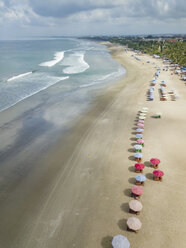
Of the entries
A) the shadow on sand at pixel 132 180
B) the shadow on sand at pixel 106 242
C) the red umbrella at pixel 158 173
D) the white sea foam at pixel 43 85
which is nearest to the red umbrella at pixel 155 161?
the red umbrella at pixel 158 173

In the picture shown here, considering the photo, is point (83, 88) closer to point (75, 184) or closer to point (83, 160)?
point (83, 160)

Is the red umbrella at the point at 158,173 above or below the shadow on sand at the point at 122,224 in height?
above

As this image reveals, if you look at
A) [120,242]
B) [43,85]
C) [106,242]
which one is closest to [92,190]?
[106,242]

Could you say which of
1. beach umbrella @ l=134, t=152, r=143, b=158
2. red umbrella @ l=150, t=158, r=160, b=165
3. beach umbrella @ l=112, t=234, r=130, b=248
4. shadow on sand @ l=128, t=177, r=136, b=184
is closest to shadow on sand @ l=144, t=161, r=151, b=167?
red umbrella @ l=150, t=158, r=160, b=165

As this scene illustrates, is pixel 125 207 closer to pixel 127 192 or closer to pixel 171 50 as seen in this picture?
pixel 127 192

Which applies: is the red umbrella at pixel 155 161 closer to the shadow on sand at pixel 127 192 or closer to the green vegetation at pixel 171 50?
the shadow on sand at pixel 127 192

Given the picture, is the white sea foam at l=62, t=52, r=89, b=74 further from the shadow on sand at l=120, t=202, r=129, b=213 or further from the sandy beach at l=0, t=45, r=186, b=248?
the shadow on sand at l=120, t=202, r=129, b=213

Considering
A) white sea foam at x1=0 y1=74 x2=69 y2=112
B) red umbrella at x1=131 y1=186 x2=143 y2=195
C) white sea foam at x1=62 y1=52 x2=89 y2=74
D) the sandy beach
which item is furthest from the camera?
white sea foam at x1=62 y1=52 x2=89 y2=74
